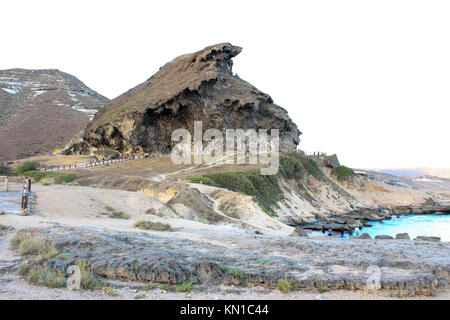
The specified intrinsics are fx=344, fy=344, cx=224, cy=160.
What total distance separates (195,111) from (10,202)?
40267 mm

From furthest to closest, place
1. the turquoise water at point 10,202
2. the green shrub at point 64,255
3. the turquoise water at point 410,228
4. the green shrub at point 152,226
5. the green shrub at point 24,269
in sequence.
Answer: the turquoise water at point 410,228, the turquoise water at point 10,202, the green shrub at point 152,226, the green shrub at point 64,255, the green shrub at point 24,269

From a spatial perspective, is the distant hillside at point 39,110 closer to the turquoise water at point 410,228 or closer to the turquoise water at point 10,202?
the turquoise water at point 10,202

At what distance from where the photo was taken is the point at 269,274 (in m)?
7.58

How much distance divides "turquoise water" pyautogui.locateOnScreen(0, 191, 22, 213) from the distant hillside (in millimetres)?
64954

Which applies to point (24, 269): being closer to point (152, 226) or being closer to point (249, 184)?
point (152, 226)

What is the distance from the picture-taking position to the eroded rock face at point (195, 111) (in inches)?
2210

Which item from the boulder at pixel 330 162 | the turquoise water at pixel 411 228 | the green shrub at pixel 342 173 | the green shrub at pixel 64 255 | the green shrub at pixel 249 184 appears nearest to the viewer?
the green shrub at pixel 64 255

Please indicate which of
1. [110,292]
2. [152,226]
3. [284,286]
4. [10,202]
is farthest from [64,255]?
[10,202]

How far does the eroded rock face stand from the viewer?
56.1 metres

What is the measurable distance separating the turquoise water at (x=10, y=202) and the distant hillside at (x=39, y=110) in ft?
213

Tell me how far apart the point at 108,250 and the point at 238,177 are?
2914cm

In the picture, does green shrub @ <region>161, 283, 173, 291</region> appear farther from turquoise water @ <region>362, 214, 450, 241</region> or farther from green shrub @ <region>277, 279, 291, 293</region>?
turquoise water @ <region>362, 214, 450, 241</region>


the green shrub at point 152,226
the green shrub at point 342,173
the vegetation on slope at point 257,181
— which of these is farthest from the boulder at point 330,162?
the green shrub at point 152,226

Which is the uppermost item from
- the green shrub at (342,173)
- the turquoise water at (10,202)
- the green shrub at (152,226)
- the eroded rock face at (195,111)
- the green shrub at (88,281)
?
the eroded rock face at (195,111)
